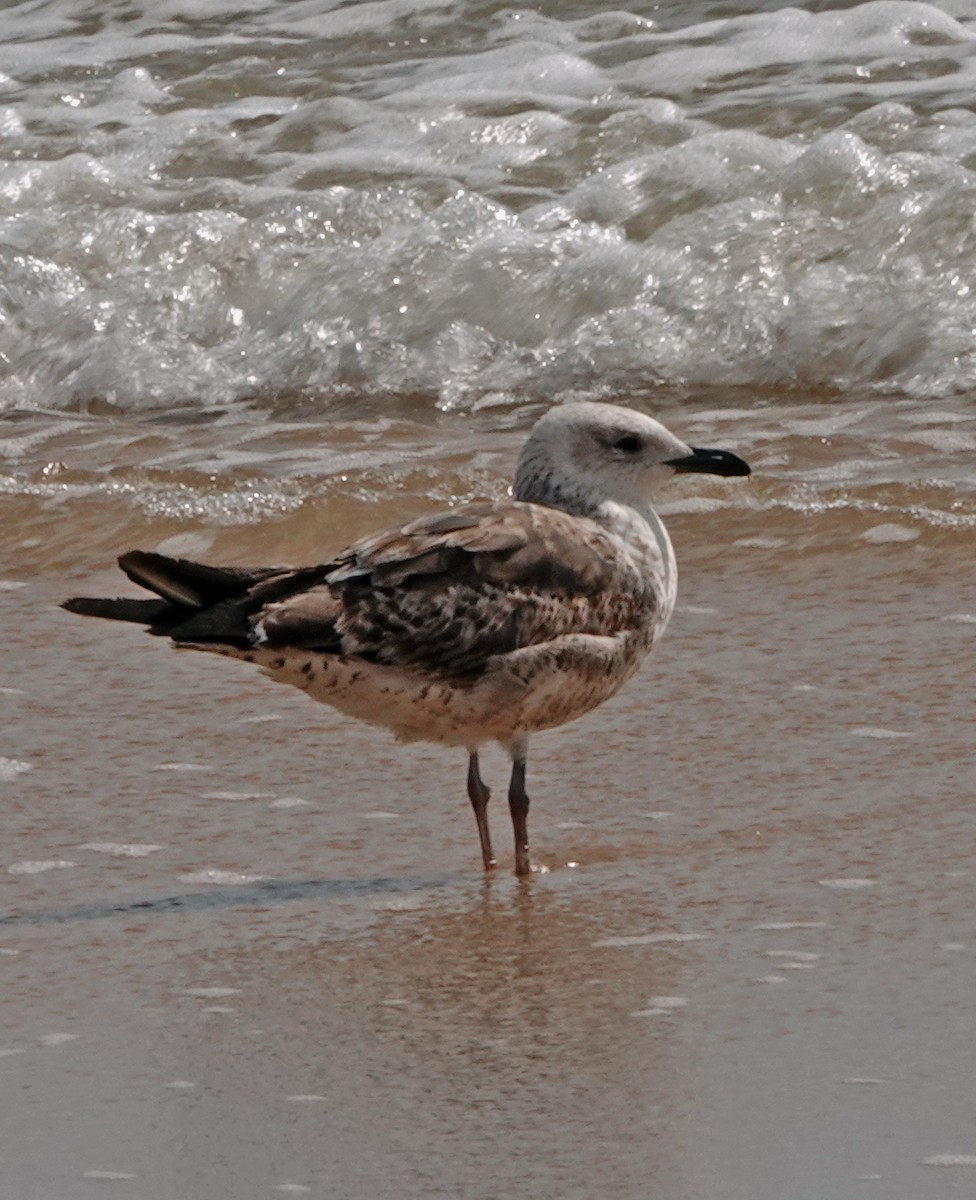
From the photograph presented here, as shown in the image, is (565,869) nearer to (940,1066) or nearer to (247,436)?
(940,1066)

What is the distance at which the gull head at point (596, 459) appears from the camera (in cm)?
462

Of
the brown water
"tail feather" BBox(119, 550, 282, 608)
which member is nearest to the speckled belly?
"tail feather" BBox(119, 550, 282, 608)

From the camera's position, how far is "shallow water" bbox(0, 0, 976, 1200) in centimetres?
318

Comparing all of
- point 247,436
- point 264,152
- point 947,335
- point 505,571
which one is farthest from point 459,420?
point 505,571

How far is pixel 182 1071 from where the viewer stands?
3.30 m

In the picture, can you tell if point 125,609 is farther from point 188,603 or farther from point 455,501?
point 455,501

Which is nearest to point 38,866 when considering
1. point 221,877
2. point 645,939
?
point 221,877

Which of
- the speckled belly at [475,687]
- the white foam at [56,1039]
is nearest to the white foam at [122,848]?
the speckled belly at [475,687]

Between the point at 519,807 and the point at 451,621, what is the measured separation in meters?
0.37

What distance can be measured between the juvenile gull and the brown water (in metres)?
0.26

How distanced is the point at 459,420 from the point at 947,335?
Result: 1.66 m

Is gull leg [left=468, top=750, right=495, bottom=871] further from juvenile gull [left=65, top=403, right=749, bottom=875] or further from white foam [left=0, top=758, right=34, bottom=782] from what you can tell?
white foam [left=0, top=758, right=34, bottom=782]

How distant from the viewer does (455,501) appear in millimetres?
6660

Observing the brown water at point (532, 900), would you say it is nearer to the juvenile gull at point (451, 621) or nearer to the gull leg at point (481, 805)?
the gull leg at point (481, 805)
